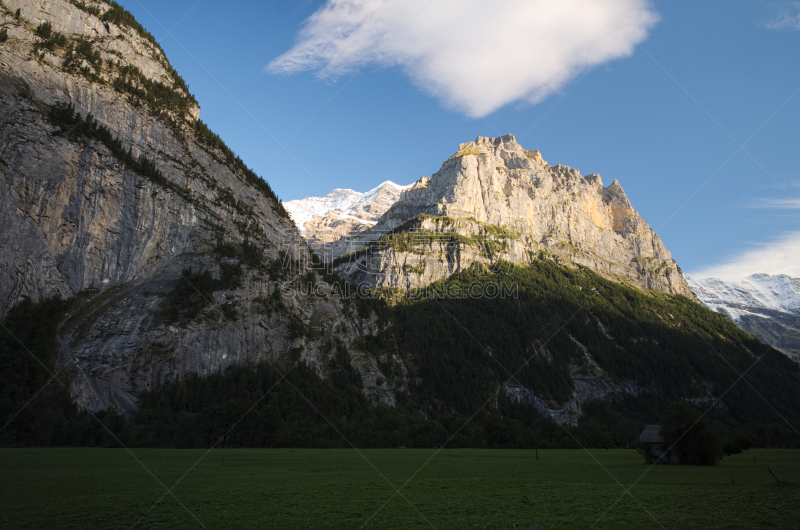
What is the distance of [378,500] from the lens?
26516mm

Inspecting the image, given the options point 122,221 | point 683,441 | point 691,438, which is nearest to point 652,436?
point 683,441

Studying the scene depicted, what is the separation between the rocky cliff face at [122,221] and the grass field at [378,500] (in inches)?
2683

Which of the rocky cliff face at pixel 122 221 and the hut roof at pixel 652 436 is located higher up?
the rocky cliff face at pixel 122 221

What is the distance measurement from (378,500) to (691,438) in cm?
4440

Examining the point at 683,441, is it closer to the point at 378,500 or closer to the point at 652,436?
the point at 652,436

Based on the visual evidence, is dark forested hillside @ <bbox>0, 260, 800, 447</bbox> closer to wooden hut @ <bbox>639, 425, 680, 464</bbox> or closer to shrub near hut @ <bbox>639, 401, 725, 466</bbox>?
shrub near hut @ <bbox>639, 401, 725, 466</bbox>

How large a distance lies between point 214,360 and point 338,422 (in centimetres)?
3547

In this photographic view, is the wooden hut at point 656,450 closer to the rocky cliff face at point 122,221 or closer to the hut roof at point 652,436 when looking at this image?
the hut roof at point 652,436

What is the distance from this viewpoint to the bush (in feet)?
172

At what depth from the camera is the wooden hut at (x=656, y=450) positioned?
5410cm

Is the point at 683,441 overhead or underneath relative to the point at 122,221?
underneath

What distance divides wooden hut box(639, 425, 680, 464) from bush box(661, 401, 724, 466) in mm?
624

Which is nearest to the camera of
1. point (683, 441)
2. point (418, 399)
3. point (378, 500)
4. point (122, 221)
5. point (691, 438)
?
point (378, 500)

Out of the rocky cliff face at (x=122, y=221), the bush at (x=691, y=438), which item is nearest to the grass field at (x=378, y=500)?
the bush at (x=691, y=438)
